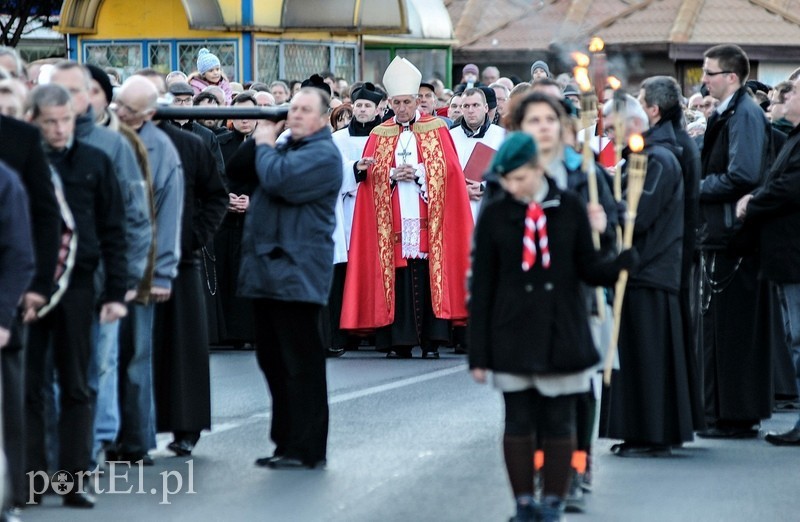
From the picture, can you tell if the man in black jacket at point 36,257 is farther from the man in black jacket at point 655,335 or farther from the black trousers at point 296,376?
the man in black jacket at point 655,335

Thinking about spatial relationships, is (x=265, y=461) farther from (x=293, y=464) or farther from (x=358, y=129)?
(x=358, y=129)

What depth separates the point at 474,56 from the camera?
122 feet

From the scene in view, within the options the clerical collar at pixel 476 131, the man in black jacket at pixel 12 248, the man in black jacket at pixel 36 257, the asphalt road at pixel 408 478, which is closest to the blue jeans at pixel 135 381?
the asphalt road at pixel 408 478

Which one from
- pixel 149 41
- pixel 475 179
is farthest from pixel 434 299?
pixel 149 41

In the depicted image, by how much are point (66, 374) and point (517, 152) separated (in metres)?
2.37

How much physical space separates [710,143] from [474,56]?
1008 inches

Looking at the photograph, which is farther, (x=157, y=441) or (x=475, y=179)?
(x=475, y=179)

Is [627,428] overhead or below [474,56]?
below

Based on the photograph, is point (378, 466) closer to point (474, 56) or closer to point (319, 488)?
point (319, 488)

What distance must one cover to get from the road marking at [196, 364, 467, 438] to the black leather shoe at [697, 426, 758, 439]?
2546 millimetres

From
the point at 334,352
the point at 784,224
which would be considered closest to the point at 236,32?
the point at 334,352

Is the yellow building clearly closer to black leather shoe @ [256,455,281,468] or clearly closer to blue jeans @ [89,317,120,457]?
black leather shoe @ [256,455,281,468]

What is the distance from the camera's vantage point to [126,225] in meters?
9.22

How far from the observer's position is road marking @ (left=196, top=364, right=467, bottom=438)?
37.4 feet
